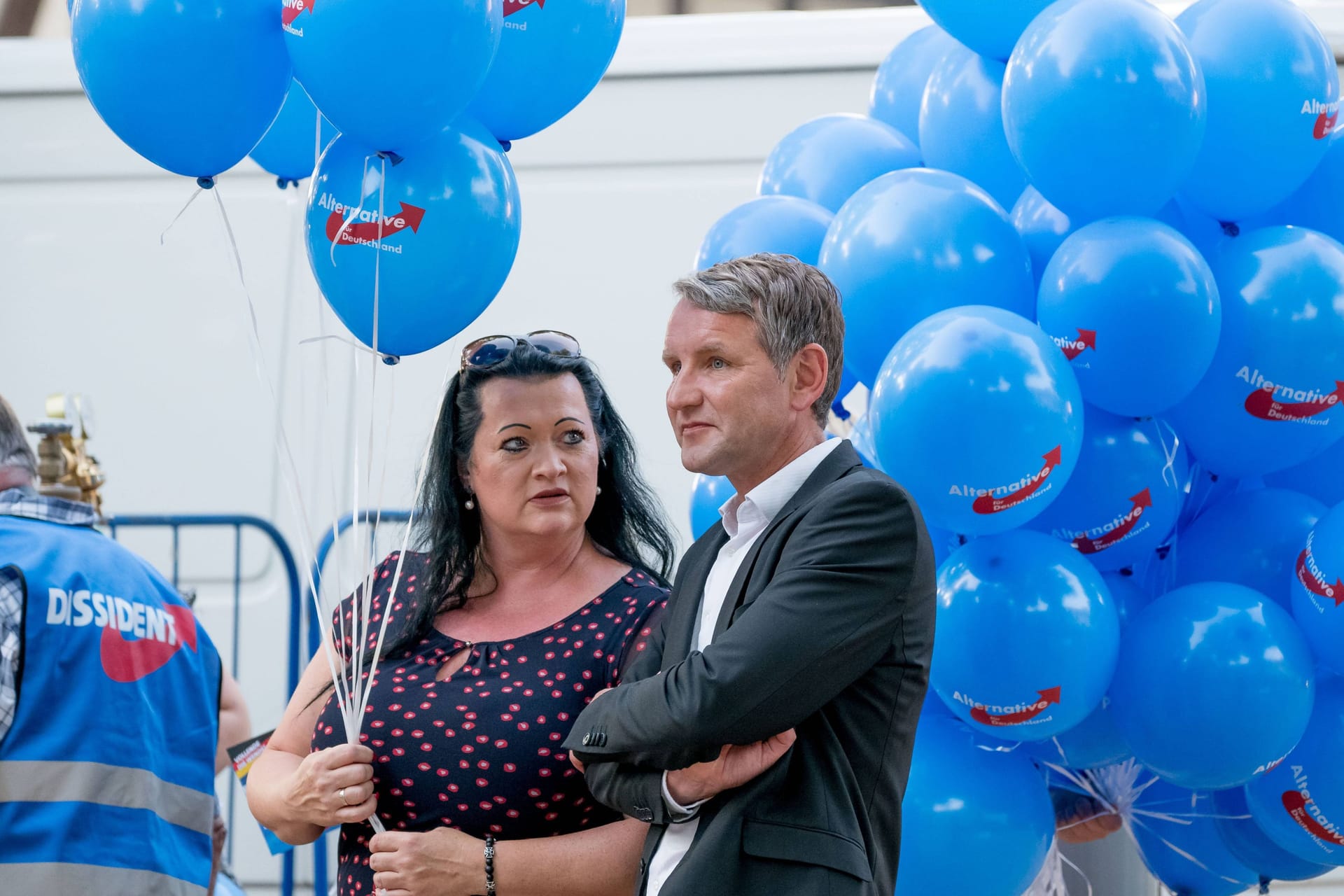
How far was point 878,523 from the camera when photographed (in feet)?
Result: 5.08

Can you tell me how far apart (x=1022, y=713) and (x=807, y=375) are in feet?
2.06

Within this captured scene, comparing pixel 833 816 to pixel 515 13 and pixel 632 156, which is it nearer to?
pixel 515 13

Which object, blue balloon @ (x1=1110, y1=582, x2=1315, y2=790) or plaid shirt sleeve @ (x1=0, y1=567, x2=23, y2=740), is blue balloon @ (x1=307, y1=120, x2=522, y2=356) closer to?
plaid shirt sleeve @ (x1=0, y1=567, x2=23, y2=740)

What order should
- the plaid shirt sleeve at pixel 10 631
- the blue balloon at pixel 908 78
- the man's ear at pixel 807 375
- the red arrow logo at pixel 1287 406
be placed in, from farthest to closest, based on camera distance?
the blue balloon at pixel 908 78 < the plaid shirt sleeve at pixel 10 631 < the red arrow logo at pixel 1287 406 < the man's ear at pixel 807 375

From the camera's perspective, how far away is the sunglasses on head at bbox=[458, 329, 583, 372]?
2107 mm

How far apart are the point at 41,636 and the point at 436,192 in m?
1.00

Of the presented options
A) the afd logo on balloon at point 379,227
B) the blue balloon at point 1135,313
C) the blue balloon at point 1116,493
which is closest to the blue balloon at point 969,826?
the blue balloon at point 1116,493

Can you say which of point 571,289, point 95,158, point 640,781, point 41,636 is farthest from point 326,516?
point 640,781

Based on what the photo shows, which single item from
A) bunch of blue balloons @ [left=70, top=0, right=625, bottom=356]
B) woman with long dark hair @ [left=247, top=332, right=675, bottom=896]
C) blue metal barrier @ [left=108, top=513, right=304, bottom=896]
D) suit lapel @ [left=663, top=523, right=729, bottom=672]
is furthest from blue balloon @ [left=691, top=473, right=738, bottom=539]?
blue metal barrier @ [left=108, top=513, right=304, bottom=896]

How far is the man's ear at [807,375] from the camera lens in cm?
170

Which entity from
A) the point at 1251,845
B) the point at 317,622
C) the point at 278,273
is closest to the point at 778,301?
the point at 1251,845

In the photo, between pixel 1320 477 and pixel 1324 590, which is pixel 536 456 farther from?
pixel 1320 477

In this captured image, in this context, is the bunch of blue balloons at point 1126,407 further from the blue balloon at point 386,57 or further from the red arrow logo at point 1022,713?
the blue balloon at point 386,57

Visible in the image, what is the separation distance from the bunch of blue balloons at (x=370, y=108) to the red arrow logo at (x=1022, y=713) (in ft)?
2.97
